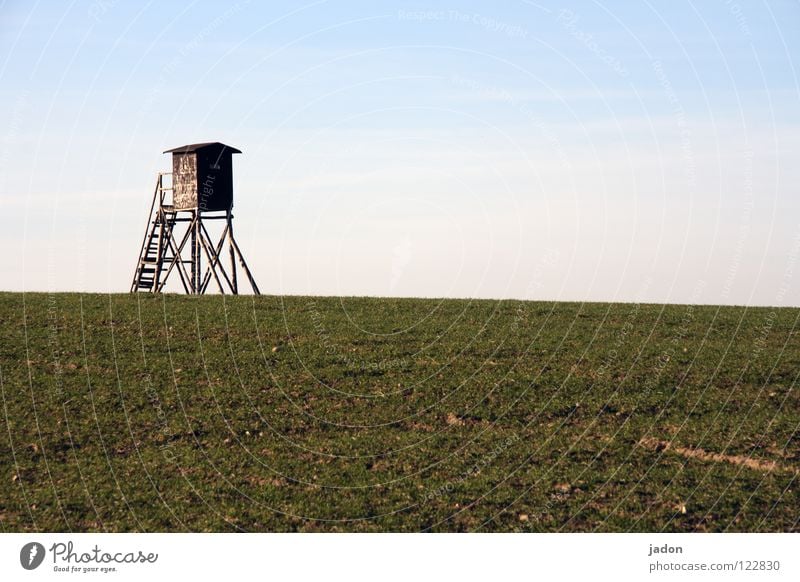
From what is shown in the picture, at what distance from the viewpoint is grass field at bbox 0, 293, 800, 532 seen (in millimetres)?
18281

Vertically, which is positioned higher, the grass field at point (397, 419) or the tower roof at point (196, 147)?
the tower roof at point (196, 147)

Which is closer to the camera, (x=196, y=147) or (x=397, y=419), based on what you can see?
(x=397, y=419)

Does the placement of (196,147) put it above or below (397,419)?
above

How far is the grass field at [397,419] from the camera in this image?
1828 centimetres

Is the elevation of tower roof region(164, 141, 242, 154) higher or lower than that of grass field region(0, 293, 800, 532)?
higher

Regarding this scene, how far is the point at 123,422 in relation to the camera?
2302 centimetres

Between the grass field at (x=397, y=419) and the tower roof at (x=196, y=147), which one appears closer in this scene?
the grass field at (x=397, y=419)

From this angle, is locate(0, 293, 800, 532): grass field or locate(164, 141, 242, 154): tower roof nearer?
locate(0, 293, 800, 532): grass field

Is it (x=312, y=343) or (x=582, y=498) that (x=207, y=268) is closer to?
(x=312, y=343)

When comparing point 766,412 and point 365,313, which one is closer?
point 766,412

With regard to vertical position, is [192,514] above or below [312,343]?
below

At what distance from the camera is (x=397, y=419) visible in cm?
2275

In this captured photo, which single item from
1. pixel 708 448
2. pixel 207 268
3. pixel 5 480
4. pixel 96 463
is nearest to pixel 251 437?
pixel 96 463

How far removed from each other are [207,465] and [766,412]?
1450cm
